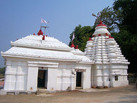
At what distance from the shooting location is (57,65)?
13.2 m

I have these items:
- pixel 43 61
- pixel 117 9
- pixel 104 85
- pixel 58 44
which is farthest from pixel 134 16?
pixel 43 61

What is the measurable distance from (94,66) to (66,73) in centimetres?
483

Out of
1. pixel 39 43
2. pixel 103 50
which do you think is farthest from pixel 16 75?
pixel 103 50

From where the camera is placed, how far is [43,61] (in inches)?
506

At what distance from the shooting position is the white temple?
12.1 meters

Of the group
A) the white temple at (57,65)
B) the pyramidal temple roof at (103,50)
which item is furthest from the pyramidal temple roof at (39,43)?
the pyramidal temple roof at (103,50)

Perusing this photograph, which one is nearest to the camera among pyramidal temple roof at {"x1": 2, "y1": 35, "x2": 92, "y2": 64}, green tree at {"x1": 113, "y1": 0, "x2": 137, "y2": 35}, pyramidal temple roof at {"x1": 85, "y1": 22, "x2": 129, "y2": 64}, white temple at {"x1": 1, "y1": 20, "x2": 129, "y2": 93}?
white temple at {"x1": 1, "y1": 20, "x2": 129, "y2": 93}

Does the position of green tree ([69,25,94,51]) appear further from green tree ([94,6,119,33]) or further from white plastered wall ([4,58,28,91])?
white plastered wall ([4,58,28,91])

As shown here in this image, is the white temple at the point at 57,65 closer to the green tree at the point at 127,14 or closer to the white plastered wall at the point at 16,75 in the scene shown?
the white plastered wall at the point at 16,75

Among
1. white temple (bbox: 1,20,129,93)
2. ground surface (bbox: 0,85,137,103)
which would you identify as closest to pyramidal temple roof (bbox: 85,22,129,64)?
white temple (bbox: 1,20,129,93)

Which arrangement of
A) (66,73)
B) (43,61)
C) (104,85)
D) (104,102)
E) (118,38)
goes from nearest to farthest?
(104,102) → (43,61) → (66,73) → (104,85) → (118,38)

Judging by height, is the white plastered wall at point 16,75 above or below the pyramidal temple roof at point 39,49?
below

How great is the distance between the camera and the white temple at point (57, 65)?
1211cm

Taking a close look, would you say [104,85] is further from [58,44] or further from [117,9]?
[117,9]
